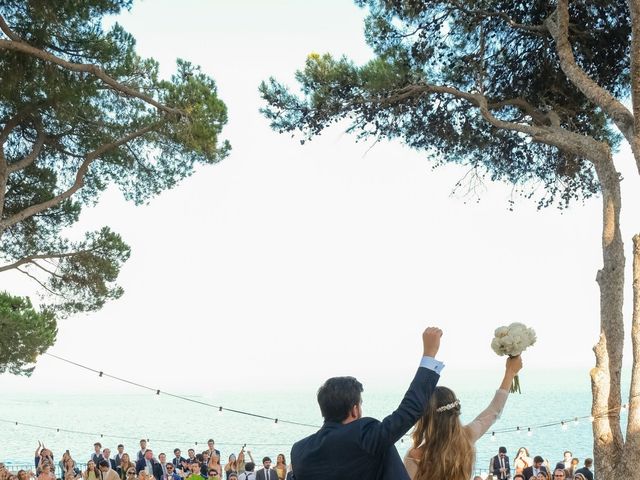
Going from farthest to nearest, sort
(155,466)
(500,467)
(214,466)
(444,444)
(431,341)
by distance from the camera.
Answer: (155,466) → (500,467) → (214,466) → (444,444) → (431,341)

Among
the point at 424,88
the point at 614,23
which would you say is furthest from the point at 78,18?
the point at 614,23

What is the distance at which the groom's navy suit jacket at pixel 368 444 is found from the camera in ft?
7.31

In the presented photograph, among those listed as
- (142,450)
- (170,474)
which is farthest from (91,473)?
(142,450)

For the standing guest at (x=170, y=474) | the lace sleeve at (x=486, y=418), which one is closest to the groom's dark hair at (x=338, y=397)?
the lace sleeve at (x=486, y=418)

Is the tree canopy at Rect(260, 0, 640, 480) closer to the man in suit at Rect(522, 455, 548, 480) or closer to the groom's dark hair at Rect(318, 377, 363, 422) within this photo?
the man in suit at Rect(522, 455, 548, 480)

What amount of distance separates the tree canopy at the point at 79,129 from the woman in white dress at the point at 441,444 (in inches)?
338

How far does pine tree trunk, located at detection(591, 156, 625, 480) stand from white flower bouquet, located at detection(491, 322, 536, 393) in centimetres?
552

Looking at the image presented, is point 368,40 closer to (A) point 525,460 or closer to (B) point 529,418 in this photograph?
(A) point 525,460

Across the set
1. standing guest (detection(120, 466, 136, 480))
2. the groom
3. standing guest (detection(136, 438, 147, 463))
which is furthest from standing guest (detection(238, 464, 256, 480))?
the groom

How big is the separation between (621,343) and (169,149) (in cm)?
741

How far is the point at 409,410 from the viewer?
222cm

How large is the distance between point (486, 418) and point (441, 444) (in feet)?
1.10

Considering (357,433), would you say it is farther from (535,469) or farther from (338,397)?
(535,469)

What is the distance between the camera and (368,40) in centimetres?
1144
